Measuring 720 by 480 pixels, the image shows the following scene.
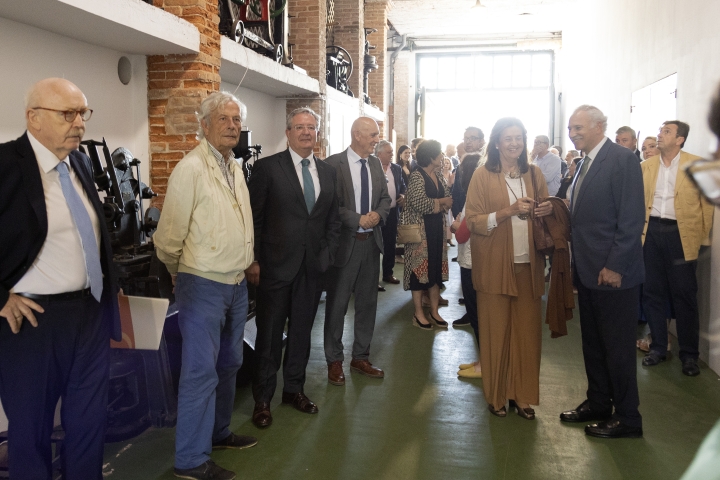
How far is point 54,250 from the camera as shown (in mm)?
2357

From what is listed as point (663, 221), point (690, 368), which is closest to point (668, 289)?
point (663, 221)

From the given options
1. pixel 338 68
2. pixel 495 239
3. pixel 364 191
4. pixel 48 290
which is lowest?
pixel 48 290

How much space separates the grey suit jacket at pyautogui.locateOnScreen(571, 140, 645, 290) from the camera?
11.0 feet

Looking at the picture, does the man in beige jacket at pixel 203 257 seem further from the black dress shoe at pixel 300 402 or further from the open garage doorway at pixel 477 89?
the open garage doorway at pixel 477 89

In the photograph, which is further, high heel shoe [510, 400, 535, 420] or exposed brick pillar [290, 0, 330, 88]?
exposed brick pillar [290, 0, 330, 88]

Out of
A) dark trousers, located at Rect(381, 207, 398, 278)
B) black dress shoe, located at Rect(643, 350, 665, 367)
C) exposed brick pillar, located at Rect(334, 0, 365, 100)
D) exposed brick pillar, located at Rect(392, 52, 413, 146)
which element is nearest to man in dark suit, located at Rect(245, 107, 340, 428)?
black dress shoe, located at Rect(643, 350, 665, 367)

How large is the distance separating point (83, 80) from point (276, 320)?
2400 millimetres

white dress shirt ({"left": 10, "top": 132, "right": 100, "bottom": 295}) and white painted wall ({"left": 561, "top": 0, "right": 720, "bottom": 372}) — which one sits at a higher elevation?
white painted wall ({"left": 561, "top": 0, "right": 720, "bottom": 372})

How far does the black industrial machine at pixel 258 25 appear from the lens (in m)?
6.18

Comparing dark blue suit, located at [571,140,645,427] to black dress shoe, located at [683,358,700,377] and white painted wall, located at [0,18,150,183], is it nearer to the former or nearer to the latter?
black dress shoe, located at [683,358,700,377]

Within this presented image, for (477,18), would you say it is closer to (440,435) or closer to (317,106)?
(317,106)

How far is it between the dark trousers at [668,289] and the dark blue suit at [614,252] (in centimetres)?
147

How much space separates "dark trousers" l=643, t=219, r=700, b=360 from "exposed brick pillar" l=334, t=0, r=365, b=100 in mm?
7702

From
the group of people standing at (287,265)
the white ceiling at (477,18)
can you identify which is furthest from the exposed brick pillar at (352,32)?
the group of people standing at (287,265)
